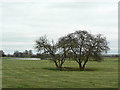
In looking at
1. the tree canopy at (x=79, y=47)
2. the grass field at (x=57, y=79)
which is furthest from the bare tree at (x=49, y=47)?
the grass field at (x=57, y=79)

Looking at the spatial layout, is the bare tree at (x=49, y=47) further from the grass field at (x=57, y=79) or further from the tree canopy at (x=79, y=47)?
the grass field at (x=57, y=79)

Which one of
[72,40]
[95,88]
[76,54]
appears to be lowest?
[95,88]

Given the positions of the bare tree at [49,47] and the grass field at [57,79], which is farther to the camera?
the bare tree at [49,47]

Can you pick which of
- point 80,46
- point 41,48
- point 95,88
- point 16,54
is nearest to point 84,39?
point 80,46

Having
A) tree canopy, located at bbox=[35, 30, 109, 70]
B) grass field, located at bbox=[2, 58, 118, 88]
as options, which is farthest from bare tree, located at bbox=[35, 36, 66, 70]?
grass field, located at bbox=[2, 58, 118, 88]

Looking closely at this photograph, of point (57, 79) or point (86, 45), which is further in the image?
point (86, 45)

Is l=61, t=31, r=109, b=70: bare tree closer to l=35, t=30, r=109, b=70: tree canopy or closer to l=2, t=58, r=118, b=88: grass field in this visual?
l=35, t=30, r=109, b=70: tree canopy

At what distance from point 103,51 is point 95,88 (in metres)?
23.3

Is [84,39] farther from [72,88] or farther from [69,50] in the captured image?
[72,88]

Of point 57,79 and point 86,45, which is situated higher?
point 86,45

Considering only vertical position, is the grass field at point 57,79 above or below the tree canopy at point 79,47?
below

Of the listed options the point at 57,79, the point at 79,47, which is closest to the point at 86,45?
the point at 79,47

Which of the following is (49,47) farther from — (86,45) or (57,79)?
(57,79)

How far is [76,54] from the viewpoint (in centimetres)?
3575
